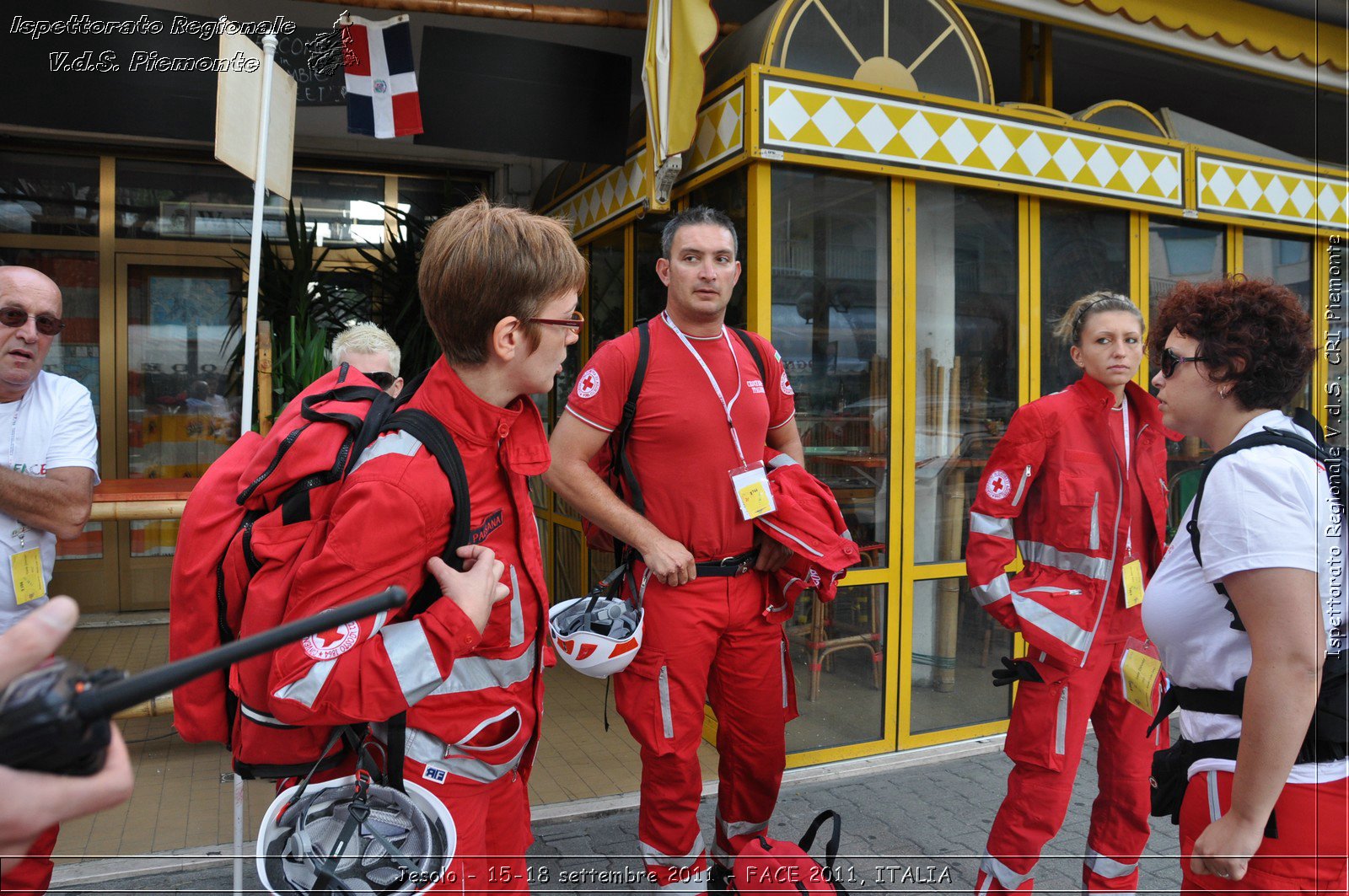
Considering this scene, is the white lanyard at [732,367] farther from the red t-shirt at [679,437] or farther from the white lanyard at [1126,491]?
the white lanyard at [1126,491]

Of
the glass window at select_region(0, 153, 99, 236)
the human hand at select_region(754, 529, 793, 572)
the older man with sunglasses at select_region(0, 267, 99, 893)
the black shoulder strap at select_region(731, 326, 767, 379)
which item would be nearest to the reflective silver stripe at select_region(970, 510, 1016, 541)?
the human hand at select_region(754, 529, 793, 572)

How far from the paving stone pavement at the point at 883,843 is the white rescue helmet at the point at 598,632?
93 cm

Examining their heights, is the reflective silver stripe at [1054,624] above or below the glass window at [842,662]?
above

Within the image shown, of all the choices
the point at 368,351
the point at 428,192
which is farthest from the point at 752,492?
the point at 428,192

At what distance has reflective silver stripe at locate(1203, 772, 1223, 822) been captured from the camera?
5.31 feet

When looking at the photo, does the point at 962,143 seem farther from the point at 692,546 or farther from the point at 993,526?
the point at 692,546

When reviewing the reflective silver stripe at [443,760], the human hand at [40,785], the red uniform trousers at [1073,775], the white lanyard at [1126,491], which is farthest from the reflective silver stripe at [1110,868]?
the human hand at [40,785]

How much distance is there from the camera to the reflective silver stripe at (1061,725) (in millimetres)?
2545

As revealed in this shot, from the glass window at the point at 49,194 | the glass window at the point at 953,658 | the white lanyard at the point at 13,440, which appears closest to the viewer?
the white lanyard at the point at 13,440

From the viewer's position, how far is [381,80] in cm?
405

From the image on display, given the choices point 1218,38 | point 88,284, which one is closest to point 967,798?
point 1218,38

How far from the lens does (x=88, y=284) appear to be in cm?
613

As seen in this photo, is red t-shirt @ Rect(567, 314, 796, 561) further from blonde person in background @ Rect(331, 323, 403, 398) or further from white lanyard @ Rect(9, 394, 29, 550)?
white lanyard @ Rect(9, 394, 29, 550)

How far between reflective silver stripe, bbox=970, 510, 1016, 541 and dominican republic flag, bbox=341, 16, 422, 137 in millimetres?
3065
